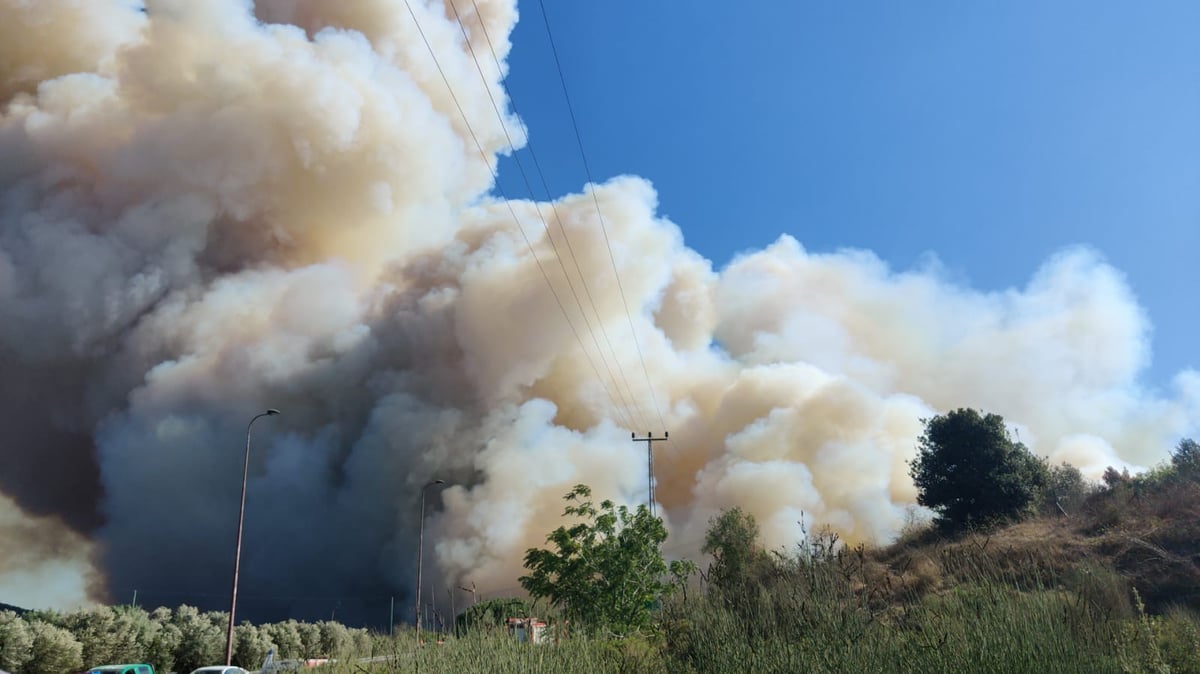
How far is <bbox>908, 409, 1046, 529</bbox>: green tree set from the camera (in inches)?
1722

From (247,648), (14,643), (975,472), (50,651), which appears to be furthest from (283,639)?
(975,472)

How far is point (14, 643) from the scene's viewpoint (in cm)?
2931

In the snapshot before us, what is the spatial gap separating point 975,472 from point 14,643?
47459mm

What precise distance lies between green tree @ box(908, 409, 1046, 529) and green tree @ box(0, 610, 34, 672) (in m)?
45.6

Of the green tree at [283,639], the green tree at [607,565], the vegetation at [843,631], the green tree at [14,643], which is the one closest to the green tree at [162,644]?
the green tree at [283,639]

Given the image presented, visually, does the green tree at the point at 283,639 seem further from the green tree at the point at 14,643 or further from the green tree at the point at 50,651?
the green tree at the point at 14,643

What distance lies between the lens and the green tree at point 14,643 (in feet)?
95.6

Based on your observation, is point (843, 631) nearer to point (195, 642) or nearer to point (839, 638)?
point (839, 638)

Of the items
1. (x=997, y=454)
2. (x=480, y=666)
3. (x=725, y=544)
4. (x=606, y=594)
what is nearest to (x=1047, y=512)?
(x=997, y=454)

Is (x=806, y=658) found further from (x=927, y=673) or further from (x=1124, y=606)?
(x=1124, y=606)

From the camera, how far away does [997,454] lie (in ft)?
147

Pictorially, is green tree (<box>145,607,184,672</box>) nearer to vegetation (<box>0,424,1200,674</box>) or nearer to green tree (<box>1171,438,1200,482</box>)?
vegetation (<box>0,424,1200,674</box>)

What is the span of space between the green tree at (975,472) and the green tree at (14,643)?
4565cm

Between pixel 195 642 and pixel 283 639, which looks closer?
pixel 195 642
